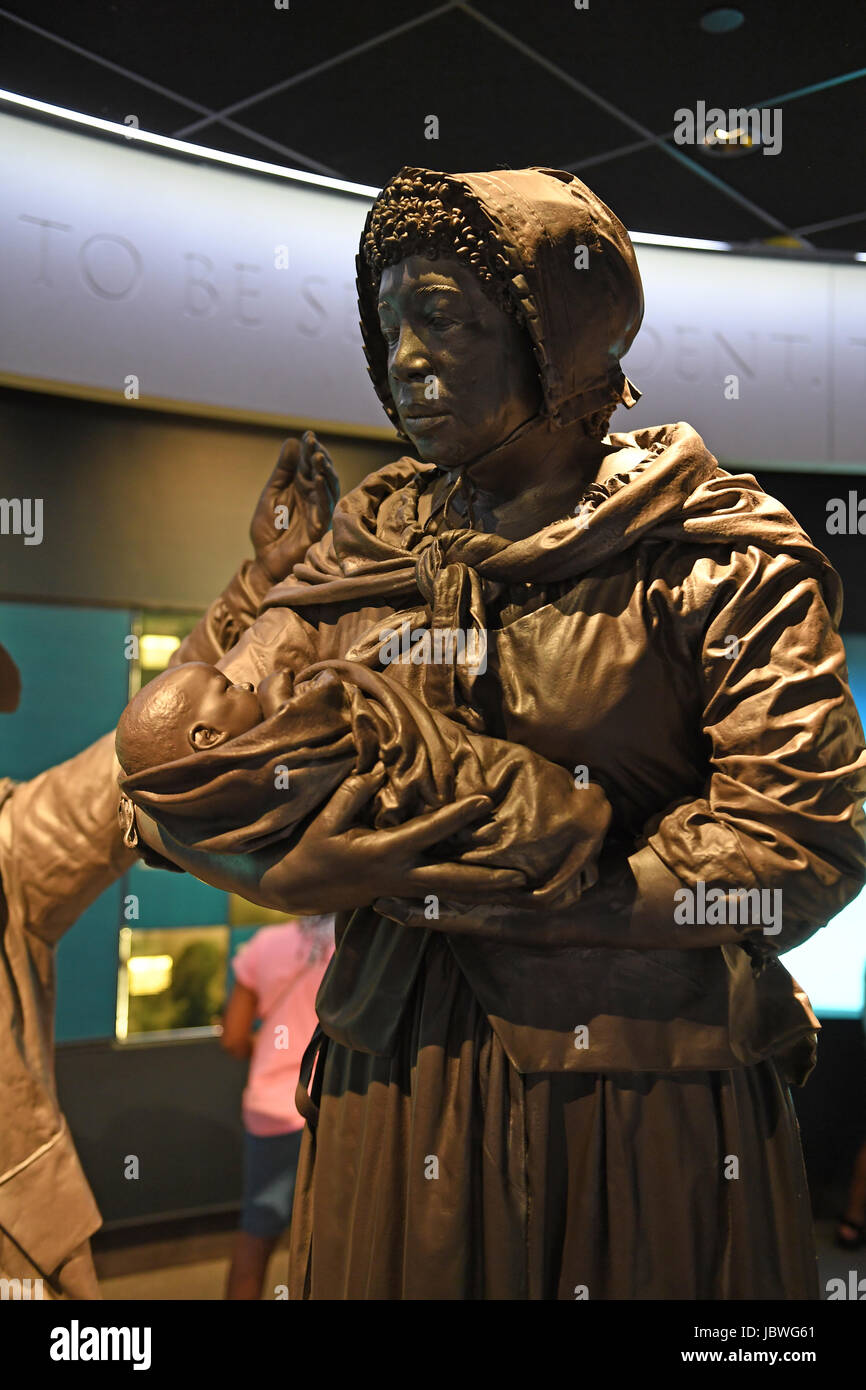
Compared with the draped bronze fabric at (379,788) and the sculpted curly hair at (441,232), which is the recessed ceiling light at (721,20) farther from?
the draped bronze fabric at (379,788)

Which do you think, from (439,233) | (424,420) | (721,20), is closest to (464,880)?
(424,420)

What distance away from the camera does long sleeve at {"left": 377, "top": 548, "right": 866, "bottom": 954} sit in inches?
53.6

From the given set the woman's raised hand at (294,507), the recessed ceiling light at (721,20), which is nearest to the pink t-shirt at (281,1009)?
the woman's raised hand at (294,507)

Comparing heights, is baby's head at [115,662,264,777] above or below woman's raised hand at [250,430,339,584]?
below

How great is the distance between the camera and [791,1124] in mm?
1610

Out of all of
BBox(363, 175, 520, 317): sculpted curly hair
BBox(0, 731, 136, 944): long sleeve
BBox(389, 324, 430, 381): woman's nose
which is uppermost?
BBox(363, 175, 520, 317): sculpted curly hair

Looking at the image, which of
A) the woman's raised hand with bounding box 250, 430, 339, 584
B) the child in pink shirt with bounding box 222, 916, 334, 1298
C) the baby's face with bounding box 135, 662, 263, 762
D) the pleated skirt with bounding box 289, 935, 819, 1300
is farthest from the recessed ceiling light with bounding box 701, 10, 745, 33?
the child in pink shirt with bounding box 222, 916, 334, 1298

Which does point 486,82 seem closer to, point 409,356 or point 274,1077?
point 409,356

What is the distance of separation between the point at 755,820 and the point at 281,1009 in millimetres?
2856

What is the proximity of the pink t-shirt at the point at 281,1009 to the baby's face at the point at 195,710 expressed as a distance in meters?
2.55

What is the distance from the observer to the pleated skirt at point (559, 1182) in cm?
148

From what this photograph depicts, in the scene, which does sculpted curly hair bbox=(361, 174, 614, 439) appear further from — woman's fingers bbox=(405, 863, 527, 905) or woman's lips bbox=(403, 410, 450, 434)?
woman's fingers bbox=(405, 863, 527, 905)

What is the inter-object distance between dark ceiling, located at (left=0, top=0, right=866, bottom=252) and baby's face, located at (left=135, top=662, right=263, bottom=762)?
2452mm
